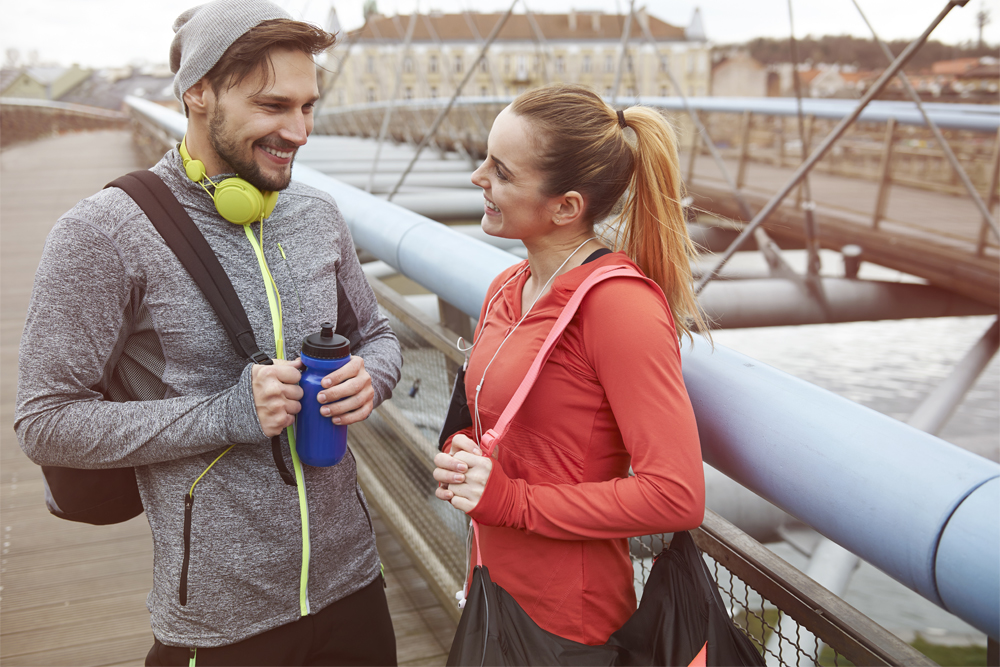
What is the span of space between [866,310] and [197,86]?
6.22 m

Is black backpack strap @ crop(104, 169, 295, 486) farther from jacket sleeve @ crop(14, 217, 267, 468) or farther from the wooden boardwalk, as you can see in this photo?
the wooden boardwalk

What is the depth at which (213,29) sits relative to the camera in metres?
1.25

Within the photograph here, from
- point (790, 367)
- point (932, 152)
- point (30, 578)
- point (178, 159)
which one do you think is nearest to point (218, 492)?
point (178, 159)

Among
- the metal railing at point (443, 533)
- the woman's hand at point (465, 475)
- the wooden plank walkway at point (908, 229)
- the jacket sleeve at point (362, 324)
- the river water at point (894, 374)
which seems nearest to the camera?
the metal railing at point (443, 533)

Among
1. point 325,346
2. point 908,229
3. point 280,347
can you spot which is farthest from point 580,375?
point 908,229

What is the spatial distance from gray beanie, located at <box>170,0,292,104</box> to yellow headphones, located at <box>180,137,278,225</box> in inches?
5.1

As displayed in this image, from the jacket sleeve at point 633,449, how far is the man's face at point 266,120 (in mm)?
643

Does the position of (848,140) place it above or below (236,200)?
below

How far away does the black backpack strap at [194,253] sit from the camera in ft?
4.16

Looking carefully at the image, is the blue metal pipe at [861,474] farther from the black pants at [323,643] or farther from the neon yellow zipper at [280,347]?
the black pants at [323,643]

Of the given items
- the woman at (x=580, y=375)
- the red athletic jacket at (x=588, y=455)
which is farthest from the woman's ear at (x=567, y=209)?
the red athletic jacket at (x=588, y=455)

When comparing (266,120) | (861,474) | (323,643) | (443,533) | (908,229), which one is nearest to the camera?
(861,474)

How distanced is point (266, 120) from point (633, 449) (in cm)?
84

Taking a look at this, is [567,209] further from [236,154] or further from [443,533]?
[443,533]
